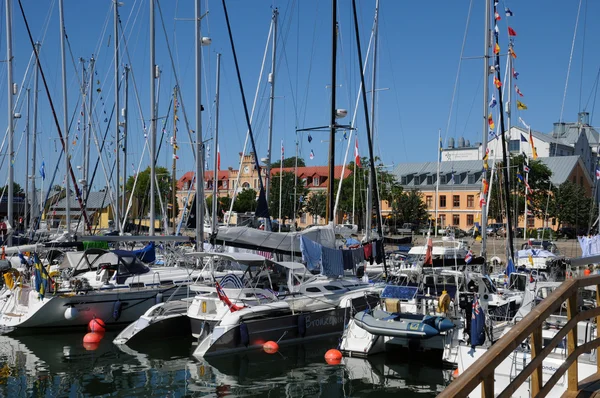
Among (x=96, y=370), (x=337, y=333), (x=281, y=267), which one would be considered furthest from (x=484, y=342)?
(x=96, y=370)

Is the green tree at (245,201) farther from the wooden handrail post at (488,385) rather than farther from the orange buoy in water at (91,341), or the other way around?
the wooden handrail post at (488,385)

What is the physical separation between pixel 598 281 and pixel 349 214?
266ft

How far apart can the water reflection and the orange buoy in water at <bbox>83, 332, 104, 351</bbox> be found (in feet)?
0.73

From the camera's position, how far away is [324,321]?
21.8 meters

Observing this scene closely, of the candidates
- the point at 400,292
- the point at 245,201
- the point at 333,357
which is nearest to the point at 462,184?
the point at 245,201

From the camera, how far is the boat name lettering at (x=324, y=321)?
69.8 ft

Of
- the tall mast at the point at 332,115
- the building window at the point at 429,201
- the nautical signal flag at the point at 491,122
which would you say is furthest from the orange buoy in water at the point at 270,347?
the building window at the point at 429,201

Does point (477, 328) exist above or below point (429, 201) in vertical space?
below

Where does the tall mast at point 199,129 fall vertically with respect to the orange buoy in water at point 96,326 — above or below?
above

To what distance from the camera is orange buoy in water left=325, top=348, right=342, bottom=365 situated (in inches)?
743

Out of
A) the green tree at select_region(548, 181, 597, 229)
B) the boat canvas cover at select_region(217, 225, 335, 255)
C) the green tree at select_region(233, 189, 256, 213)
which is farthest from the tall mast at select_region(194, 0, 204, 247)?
the green tree at select_region(233, 189, 256, 213)

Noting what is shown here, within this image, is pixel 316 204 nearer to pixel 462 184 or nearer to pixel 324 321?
pixel 462 184

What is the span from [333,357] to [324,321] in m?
2.79

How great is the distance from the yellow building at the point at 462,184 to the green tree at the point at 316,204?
8829mm
